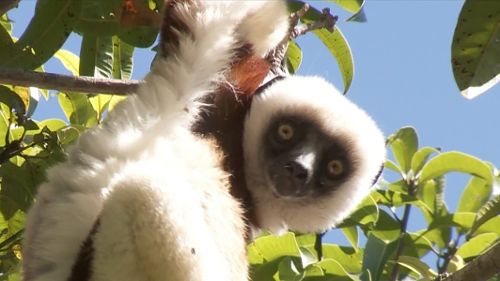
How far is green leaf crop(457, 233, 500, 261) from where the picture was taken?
4902mm

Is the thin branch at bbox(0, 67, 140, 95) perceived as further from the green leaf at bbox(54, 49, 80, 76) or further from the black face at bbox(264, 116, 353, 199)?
the green leaf at bbox(54, 49, 80, 76)

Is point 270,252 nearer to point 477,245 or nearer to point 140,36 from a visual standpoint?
point 140,36

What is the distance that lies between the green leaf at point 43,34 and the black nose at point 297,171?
42.4 inches

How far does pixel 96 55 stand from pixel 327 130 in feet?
3.58

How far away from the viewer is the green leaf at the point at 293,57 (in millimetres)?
4211

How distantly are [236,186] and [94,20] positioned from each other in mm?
844

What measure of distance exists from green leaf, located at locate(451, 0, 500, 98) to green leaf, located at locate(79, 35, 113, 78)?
1564mm

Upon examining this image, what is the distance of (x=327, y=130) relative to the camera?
4367 mm

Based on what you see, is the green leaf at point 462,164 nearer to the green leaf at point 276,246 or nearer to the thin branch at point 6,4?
the green leaf at point 276,246

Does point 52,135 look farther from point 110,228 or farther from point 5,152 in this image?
point 110,228

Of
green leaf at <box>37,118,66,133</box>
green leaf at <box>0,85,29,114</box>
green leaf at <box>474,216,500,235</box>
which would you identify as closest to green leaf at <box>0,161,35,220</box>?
green leaf at <box>0,85,29,114</box>

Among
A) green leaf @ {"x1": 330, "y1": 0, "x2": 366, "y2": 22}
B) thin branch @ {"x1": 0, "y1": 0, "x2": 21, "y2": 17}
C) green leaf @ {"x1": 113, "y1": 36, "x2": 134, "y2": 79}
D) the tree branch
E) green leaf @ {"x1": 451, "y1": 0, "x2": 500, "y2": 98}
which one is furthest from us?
green leaf @ {"x1": 113, "y1": 36, "x2": 134, "y2": 79}

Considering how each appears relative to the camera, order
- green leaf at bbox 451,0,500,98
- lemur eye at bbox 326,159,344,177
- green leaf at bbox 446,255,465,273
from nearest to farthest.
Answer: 1. green leaf at bbox 451,0,500,98
2. lemur eye at bbox 326,159,344,177
3. green leaf at bbox 446,255,465,273

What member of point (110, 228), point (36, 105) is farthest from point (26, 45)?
point (110, 228)
